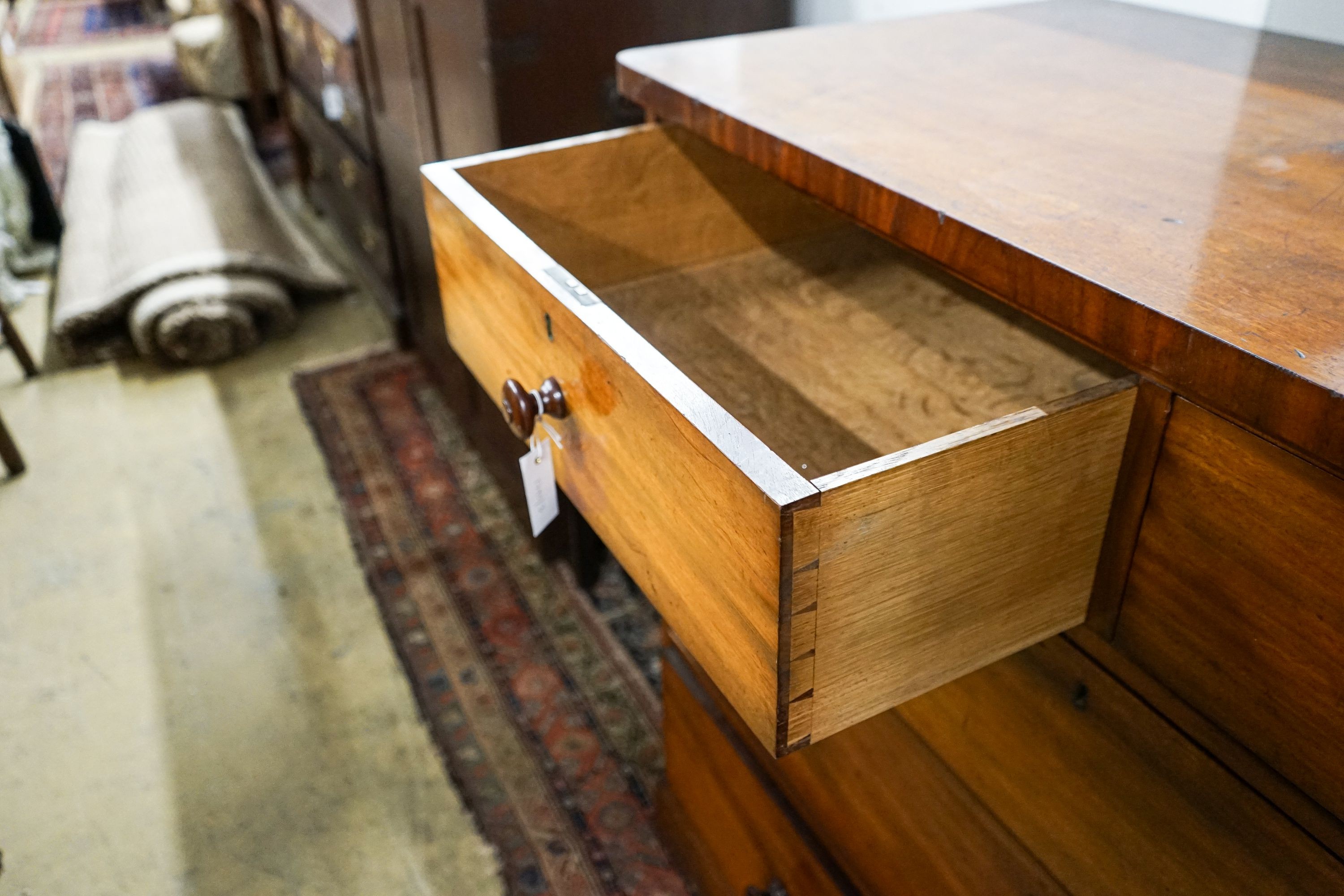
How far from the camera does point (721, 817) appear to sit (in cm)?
103

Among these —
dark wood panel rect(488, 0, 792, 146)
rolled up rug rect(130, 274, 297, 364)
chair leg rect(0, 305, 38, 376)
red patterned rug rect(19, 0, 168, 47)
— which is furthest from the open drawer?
red patterned rug rect(19, 0, 168, 47)

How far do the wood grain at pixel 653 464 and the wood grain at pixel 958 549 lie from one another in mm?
28

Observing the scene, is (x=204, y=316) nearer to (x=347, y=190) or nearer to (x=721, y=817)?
(x=347, y=190)

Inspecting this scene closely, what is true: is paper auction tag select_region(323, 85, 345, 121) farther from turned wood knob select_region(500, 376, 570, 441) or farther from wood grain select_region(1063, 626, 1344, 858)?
wood grain select_region(1063, 626, 1344, 858)

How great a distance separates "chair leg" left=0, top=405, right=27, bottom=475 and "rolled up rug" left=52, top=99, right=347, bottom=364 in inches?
14.6

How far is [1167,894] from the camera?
1.84 feet

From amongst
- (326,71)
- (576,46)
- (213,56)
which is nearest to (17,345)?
(326,71)

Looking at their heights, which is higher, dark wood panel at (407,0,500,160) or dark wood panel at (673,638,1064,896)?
dark wood panel at (407,0,500,160)

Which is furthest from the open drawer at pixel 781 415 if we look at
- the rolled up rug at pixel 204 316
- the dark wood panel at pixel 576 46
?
the rolled up rug at pixel 204 316

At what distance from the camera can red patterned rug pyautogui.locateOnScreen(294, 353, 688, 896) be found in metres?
1.21

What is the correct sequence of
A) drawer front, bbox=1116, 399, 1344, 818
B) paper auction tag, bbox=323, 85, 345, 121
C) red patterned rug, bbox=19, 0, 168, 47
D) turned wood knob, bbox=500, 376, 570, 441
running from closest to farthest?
drawer front, bbox=1116, 399, 1344, 818 → turned wood knob, bbox=500, 376, 570, 441 → paper auction tag, bbox=323, 85, 345, 121 → red patterned rug, bbox=19, 0, 168, 47

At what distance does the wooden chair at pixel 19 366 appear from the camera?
1858 millimetres

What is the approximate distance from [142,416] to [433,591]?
34.0 inches

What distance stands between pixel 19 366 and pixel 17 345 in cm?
12
